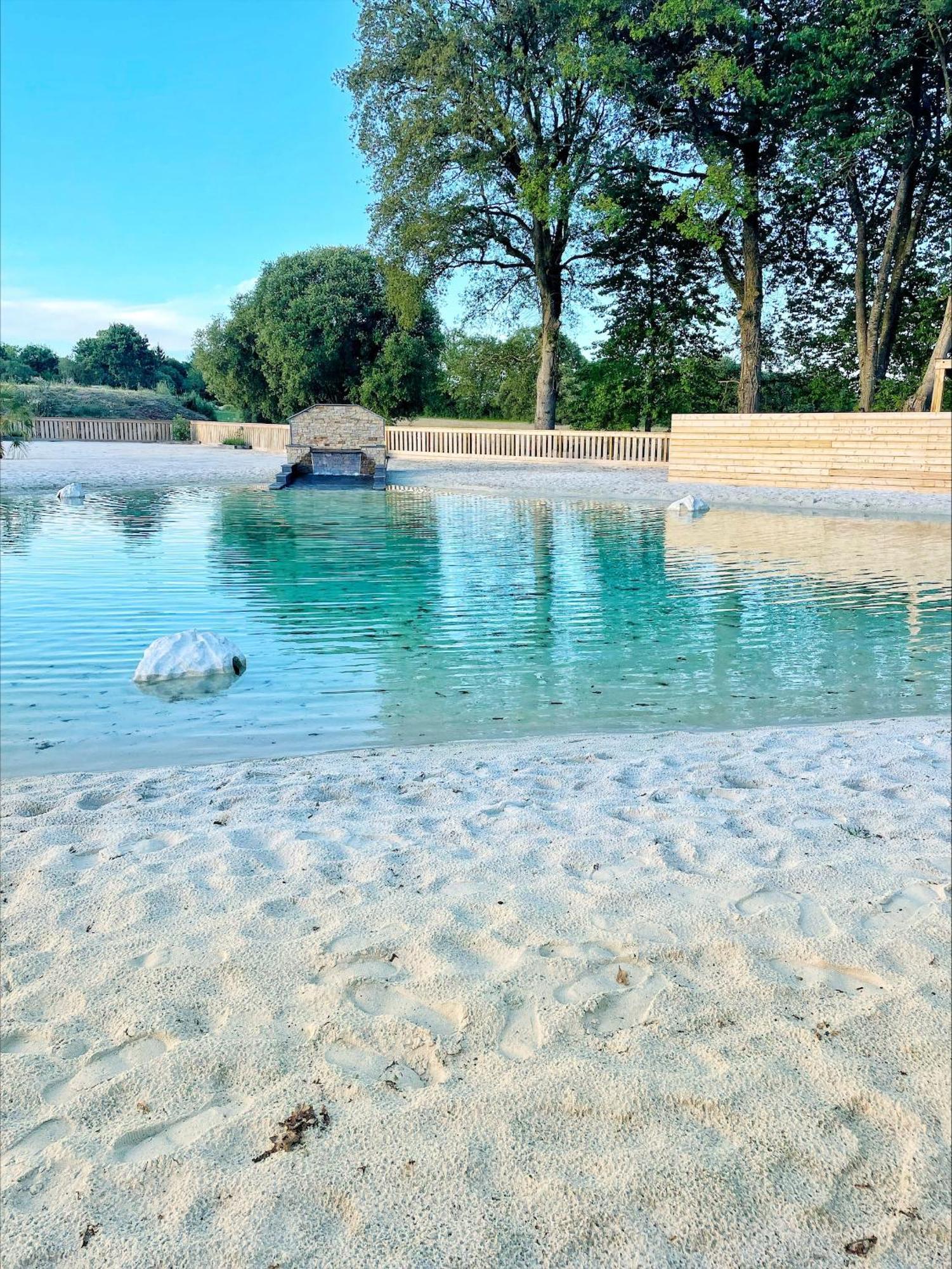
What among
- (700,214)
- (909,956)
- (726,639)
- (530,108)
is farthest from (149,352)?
(909,956)

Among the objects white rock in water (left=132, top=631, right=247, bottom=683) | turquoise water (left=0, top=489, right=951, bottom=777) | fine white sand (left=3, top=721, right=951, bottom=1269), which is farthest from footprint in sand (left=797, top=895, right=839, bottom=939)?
white rock in water (left=132, top=631, right=247, bottom=683)

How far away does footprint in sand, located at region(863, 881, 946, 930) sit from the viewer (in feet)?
9.56

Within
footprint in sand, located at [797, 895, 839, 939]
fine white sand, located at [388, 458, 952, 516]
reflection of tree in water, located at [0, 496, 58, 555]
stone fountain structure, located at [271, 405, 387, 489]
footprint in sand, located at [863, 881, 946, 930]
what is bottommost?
footprint in sand, located at [863, 881, 946, 930]

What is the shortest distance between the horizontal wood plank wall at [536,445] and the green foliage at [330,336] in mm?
6579

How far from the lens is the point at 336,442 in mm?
24609

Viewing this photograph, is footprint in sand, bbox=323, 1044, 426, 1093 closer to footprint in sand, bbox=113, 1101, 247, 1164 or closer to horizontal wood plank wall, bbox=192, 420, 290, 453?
footprint in sand, bbox=113, 1101, 247, 1164

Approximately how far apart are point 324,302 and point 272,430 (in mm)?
6184

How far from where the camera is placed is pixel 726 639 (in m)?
8.09

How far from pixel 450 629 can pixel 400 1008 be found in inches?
238

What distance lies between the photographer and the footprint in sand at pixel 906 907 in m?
2.92

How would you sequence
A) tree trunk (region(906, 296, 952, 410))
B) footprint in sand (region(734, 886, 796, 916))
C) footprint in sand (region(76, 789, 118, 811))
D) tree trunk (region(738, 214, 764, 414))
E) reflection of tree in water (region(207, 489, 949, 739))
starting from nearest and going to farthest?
1. footprint in sand (region(734, 886, 796, 916))
2. footprint in sand (region(76, 789, 118, 811))
3. reflection of tree in water (region(207, 489, 949, 739))
4. tree trunk (region(906, 296, 952, 410))
5. tree trunk (region(738, 214, 764, 414))

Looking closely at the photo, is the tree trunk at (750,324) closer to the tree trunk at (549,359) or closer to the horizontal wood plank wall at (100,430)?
the tree trunk at (549,359)

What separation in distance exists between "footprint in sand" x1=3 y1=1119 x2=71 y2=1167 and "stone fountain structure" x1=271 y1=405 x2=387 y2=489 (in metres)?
22.8

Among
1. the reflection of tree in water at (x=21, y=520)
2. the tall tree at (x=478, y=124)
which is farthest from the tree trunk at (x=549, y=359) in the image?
the reflection of tree in water at (x=21, y=520)
